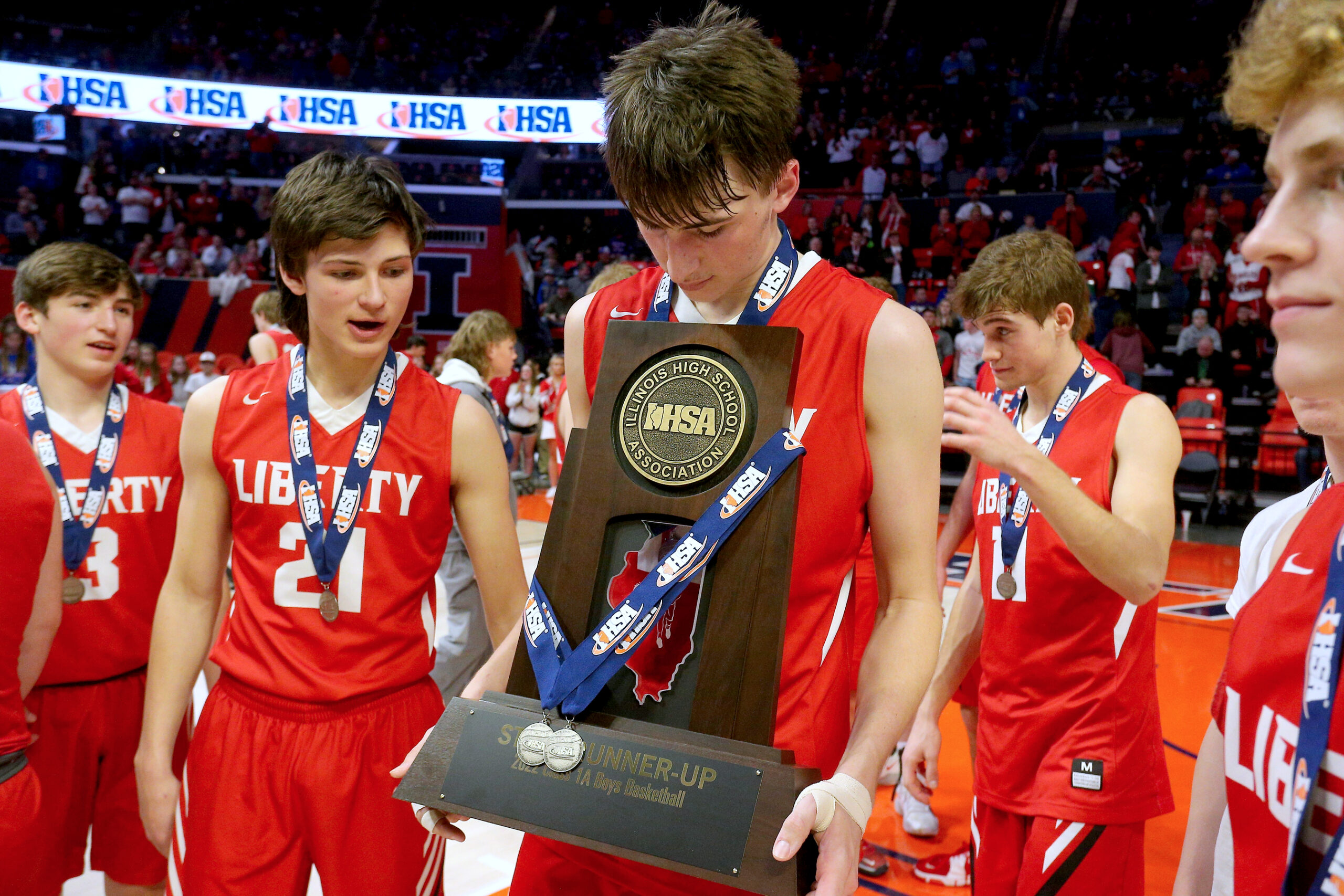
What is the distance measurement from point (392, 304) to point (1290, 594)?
1788 mm

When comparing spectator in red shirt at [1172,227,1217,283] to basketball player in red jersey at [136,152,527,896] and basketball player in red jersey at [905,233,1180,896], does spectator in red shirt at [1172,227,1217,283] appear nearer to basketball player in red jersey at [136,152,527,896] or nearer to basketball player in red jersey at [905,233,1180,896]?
basketball player in red jersey at [905,233,1180,896]

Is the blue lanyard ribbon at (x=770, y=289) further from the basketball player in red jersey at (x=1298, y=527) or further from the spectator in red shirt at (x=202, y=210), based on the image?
the spectator in red shirt at (x=202, y=210)

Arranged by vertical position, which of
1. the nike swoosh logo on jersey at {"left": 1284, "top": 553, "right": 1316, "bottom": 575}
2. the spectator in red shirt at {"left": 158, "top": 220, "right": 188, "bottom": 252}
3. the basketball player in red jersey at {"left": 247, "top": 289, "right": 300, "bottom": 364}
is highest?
the spectator in red shirt at {"left": 158, "top": 220, "right": 188, "bottom": 252}

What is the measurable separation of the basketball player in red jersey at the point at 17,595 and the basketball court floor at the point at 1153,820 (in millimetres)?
1951

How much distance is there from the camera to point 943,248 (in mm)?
16672

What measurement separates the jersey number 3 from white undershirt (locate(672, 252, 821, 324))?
37.5 inches

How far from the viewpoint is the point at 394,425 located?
2.20 m

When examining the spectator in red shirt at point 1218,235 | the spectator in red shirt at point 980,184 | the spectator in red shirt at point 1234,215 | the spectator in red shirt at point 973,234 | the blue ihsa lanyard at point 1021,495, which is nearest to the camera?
the blue ihsa lanyard at point 1021,495

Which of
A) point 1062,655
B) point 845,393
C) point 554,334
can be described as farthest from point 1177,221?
point 845,393

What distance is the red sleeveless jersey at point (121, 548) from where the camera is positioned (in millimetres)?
2822

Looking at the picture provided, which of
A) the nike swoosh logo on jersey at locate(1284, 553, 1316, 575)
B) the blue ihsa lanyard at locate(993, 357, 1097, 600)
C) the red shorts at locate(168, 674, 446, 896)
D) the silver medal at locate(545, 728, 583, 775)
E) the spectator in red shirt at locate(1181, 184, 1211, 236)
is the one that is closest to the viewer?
the nike swoosh logo on jersey at locate(1284, 553, 1316, 575)

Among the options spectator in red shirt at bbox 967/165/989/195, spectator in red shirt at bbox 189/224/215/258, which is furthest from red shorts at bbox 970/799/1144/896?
spectator in red shirt at bbox 189/224/215/258

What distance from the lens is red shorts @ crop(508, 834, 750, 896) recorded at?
4.72 feet

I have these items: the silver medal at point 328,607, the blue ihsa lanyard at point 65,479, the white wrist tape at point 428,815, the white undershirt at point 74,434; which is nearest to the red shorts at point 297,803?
the silver medal at point 328,607
